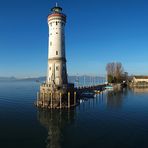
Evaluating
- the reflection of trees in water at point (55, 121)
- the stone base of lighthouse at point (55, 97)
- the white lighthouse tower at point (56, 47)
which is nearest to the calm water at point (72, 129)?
the reflection of trees in water at point (55, 121)

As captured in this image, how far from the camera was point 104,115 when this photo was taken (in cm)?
4197

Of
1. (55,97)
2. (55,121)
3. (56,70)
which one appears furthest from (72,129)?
(56,70)

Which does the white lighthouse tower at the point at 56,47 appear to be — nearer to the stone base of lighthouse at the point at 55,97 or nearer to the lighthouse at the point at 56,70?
the lighthouse at the point at 56,70

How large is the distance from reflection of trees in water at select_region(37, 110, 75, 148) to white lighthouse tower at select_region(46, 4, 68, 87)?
8509 mm

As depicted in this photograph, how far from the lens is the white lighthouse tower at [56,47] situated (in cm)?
5012

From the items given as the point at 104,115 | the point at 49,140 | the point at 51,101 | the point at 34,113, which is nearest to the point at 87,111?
the point at 104,115

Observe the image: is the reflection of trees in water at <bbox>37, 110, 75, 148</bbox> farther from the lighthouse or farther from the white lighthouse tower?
the white lighthouse tower

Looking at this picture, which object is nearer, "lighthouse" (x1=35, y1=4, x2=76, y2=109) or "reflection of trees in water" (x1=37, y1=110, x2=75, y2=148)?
"reflection of trees in water" (x1=37, y1=110, x2=75, y2=148)

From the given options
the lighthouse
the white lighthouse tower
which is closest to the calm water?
the lighthouse

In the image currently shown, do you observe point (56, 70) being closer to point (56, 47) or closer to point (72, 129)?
point (56, 47)

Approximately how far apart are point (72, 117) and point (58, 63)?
15623 mm

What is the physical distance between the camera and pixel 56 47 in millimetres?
50406

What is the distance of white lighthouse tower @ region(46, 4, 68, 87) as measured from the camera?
5012 centimetres

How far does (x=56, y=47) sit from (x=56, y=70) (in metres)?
5.70
